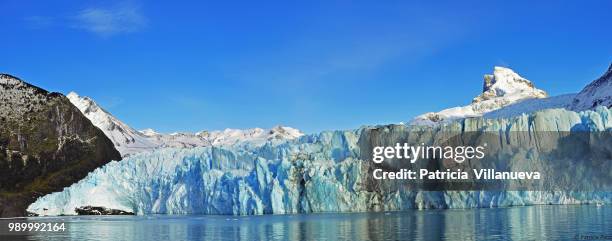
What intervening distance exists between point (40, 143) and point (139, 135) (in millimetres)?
58079

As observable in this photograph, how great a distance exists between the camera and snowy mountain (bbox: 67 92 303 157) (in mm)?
111625

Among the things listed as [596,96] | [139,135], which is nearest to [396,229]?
[596,96]

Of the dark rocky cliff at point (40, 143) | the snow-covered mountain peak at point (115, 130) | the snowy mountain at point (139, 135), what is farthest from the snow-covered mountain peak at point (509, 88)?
the dark rocky cliff at point (40, 143)

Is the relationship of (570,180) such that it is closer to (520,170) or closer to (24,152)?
(520,170)

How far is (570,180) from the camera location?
135ft

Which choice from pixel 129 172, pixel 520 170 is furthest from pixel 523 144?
pixel 129 172

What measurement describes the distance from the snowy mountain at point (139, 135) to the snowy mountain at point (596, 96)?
41.9m

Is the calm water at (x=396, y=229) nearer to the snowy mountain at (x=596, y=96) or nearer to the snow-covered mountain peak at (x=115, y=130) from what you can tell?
the snowy mountain at (x=596, y=96)

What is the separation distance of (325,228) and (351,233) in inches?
117

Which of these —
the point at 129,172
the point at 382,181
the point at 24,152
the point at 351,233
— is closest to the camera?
the point at 351,233

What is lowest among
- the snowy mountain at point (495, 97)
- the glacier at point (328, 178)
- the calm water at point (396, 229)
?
the calm water at point (396, 229)

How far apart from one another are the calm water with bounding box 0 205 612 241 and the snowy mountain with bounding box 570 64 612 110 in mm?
60742

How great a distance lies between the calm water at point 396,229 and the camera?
24.9 m

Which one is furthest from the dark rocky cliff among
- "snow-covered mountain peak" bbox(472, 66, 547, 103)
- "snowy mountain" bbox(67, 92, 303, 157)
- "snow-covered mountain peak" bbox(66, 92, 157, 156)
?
"snow-covered mountain peak" bbox(472, 66, 547, 103)
